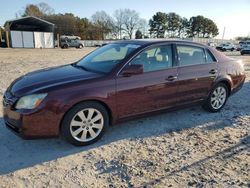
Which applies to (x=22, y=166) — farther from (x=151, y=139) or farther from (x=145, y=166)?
(x=151, y=139)

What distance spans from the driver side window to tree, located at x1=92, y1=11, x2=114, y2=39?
2554 inches

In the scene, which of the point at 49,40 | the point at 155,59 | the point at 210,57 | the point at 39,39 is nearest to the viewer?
the point at 155,59

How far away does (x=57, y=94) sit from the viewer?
3.55 metres

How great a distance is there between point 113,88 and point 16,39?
1541 inches

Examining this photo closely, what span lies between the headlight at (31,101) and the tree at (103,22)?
65962 mm

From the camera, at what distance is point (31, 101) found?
3512mm

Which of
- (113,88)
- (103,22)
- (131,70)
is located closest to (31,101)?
(113,88)

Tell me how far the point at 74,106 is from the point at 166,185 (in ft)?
5.45

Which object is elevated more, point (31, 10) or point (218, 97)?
point (31, 10)

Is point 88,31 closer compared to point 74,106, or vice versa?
point 74,106

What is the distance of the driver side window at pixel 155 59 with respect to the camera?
14.3ft

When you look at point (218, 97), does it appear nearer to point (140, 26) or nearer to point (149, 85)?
point (149, 85)

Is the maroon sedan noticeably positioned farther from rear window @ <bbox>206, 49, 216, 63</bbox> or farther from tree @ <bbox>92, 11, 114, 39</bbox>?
tree @ <bbox>92, 11, 114, 39</bbox>

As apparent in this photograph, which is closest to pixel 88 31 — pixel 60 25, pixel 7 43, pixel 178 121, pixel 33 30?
pixel 60 25
